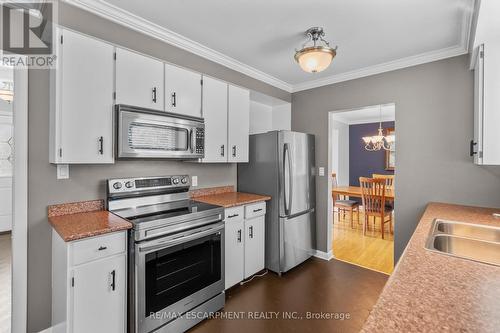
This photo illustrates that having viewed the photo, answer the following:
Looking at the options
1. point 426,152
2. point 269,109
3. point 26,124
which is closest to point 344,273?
point 426,152

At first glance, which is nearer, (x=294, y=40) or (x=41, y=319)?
(x=41, y=319)

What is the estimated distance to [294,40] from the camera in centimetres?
243

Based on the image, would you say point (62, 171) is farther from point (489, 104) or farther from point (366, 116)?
point (366, 116)

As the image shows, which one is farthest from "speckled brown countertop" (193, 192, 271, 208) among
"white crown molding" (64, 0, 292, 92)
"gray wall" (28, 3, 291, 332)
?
"white crown molding" (64, 0, 292, 92)

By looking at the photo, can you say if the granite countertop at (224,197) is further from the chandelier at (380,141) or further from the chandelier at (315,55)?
the chandelier at (380,141)

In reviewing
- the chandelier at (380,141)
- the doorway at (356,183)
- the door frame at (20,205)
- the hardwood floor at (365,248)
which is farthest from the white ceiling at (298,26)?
the hardwood floor at (365,248)

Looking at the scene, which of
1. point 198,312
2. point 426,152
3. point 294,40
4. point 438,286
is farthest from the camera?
point 426,152

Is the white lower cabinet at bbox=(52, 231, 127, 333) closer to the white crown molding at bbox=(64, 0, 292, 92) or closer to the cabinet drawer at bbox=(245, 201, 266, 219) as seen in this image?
the cabinet drawer at bbox=(245, 201, 266, 219)

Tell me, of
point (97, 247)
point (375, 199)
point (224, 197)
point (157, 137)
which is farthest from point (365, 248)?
point (97, 247)

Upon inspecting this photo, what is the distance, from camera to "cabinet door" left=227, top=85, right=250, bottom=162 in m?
2.84

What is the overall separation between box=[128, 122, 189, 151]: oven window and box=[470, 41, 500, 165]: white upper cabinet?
2.32 meters

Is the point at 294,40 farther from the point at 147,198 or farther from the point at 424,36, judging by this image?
the point at 147,198

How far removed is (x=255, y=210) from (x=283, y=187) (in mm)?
439

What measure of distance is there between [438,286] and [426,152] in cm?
226
